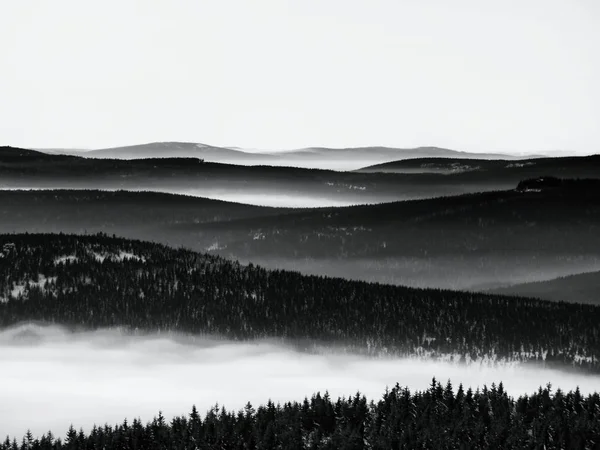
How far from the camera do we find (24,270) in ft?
375

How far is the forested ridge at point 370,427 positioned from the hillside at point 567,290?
305 ft

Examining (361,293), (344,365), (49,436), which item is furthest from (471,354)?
(49,436)

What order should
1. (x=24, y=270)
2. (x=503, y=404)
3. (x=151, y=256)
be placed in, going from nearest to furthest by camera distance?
(x=503, y=404)
(x=24, y=270)
(x=151, y=256)

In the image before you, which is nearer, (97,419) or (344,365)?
(97,419)

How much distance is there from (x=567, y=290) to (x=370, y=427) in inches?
4595

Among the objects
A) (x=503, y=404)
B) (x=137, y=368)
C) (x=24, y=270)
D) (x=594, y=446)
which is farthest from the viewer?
(x=24, y=270)

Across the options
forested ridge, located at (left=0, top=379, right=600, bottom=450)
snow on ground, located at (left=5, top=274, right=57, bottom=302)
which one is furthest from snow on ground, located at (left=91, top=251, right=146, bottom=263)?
forested ridge, located at (left=0, top=379, right=600, bottom=450)

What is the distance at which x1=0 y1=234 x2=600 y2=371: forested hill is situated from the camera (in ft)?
346

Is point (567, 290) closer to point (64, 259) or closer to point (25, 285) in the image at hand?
point (64, 259)

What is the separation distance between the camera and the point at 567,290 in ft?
575

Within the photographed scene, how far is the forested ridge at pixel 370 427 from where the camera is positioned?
197 ft

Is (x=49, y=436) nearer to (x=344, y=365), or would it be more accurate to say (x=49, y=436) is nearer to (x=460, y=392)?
(x=460, y=392)

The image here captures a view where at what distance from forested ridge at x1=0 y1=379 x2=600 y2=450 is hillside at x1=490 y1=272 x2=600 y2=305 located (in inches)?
3655

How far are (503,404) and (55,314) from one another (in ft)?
169
